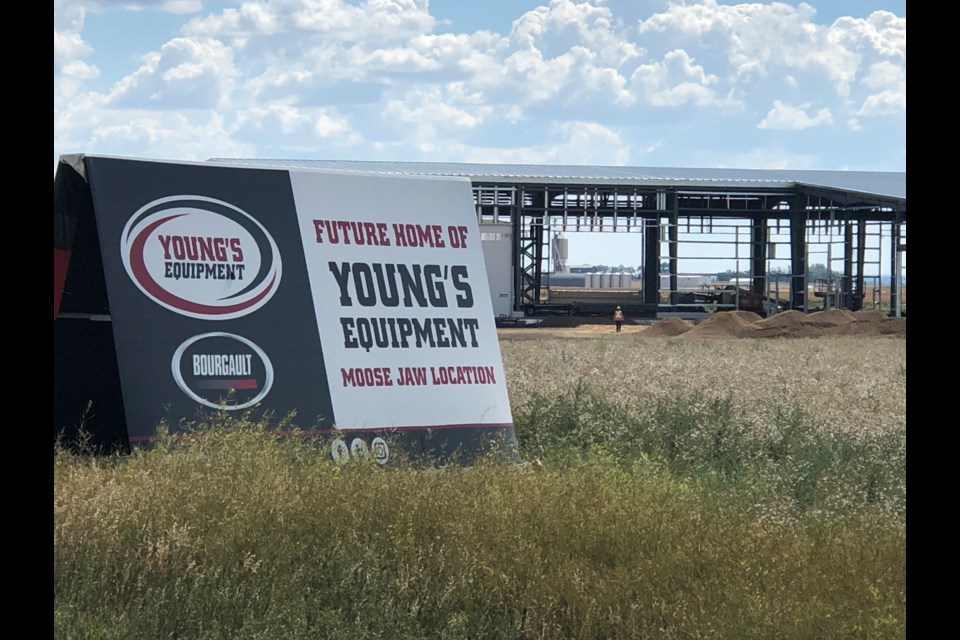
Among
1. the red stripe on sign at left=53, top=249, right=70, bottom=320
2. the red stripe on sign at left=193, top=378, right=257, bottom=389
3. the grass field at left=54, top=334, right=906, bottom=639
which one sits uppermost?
the red stripe on sign at left=53, top=249, right=70, bottom=320

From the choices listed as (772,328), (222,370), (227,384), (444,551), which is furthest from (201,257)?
(772,328)

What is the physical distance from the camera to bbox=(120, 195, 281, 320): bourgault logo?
995 cm

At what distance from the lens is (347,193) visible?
36.1 ft

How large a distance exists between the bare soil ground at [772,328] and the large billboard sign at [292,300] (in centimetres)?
2695

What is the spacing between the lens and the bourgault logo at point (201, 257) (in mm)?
9945

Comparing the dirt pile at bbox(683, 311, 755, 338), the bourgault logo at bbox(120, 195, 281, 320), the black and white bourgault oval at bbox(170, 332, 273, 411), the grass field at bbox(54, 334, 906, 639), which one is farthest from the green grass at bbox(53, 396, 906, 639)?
the dirt pile at bbox(683, 311, 755, 338)

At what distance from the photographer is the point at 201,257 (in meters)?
10.2

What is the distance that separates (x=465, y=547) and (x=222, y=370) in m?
3.91

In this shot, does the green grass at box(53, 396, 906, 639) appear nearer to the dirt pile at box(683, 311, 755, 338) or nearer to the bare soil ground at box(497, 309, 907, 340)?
the bare soil ground at box(497, 309, 907, 340)

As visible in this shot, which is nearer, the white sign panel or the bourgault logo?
the bourgault logo

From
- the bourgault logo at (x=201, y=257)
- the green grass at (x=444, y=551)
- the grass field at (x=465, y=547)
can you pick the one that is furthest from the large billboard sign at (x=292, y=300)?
the green grass at (x=444, y=551)

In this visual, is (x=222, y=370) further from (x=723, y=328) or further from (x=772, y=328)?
(x=772, y=328)

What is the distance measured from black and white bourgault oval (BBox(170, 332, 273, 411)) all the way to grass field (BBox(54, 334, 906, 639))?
44cm
